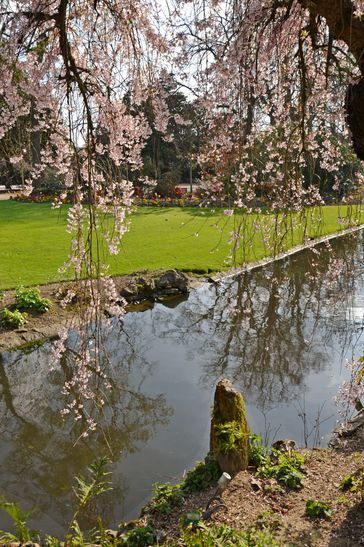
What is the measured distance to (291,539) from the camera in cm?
265

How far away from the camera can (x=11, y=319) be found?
256 inches

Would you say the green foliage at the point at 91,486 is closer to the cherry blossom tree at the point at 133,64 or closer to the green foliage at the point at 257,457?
the cherry blossom tree at the point at 133,64

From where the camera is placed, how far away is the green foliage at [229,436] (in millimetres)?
3363

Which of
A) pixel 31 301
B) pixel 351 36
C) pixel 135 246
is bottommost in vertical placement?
pixel 31 301

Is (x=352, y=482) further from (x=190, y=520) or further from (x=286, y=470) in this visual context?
(x=190, y=520)

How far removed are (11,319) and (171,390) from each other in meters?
2.68

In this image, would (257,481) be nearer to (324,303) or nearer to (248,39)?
(248,39)

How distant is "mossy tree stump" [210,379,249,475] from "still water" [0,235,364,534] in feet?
2.07

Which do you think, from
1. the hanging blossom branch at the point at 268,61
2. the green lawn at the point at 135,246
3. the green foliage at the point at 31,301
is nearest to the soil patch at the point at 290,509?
the hanging blossom branch at the point at 268,61

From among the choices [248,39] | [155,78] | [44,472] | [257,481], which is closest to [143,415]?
[44,472]

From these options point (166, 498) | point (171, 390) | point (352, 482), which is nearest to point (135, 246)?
point (171, 390)

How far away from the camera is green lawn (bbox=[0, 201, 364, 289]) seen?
864cm

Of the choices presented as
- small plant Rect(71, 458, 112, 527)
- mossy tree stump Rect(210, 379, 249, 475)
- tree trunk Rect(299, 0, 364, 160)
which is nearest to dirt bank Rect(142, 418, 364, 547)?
mossy tree stump Rect(210, 379, 249, 475)

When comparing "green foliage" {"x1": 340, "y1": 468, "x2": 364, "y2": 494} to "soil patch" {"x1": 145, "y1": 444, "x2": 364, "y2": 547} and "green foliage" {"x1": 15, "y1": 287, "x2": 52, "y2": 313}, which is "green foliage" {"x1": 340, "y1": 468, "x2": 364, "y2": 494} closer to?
"soil patch" {"x1": 145, "y1": 444, "x2": 364, "y2": 547}
